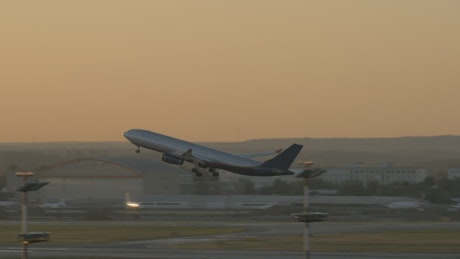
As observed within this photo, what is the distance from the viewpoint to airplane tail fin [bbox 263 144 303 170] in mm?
77000

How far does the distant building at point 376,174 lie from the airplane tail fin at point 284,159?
65.7m

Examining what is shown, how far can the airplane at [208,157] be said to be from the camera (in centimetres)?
7575

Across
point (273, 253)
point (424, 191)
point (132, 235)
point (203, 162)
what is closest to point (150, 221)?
point (132, 235)

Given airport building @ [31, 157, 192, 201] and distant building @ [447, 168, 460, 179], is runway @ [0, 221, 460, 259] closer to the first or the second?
airport building @ [31, 157, 192, 201]

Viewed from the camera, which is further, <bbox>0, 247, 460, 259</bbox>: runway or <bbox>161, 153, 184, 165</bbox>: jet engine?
<bbox>161, 153, 184, 165</bbox>: jet engine

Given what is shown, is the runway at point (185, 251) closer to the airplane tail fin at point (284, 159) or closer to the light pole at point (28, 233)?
the airplane tail fin at point (284, 159)

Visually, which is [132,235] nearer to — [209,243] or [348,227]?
[209,243]

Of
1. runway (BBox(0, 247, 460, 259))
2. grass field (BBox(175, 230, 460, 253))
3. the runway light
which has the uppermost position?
the runway light

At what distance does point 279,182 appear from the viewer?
494 feet

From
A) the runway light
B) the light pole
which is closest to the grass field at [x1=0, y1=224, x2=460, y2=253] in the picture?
the light pole

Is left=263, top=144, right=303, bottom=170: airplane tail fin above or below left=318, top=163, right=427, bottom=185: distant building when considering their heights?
below

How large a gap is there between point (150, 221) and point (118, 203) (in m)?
29.1

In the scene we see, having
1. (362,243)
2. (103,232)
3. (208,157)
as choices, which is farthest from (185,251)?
(103,232)

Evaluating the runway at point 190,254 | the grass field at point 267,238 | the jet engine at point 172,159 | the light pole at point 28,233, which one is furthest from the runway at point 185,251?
the light pole at point 28,233
